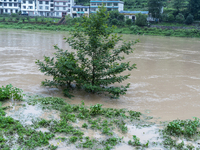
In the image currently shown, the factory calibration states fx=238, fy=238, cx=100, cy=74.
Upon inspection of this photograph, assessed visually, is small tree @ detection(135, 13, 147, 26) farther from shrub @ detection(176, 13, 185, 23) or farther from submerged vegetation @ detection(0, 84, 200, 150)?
submerged vegetation @ detection(0, 84, 200, 150)

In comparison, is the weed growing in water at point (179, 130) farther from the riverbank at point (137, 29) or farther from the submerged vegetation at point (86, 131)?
the riverbank at point (137, 29)

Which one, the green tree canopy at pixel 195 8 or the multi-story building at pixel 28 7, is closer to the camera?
the green tree canopy at pixel 195 8

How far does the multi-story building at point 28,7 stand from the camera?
67.1m

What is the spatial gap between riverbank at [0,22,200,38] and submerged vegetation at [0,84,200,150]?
42781 mm

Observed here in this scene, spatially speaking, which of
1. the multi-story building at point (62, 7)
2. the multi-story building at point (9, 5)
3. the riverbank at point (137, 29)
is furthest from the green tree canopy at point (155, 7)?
the multi-story building at point (9, 5)

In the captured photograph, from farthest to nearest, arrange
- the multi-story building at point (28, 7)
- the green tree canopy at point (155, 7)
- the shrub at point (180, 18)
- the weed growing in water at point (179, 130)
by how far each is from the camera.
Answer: the multi-story building at point (28, 7)
the green tree canopy at point (155, 7)
the shrub at point (180, 18)
the weed growing in water at point (179, 130)

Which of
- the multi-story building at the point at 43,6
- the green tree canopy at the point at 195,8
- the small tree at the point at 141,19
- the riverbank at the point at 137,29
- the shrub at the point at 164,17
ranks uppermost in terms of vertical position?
the multi-story building at the point at 43,6

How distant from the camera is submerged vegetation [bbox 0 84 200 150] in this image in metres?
5.05

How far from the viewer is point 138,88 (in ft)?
36.0

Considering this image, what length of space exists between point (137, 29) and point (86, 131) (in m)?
45.9

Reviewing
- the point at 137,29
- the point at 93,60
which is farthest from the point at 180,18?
the point at 93,60

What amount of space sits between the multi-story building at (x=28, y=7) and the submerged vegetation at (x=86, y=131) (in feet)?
216

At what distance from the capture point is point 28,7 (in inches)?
2657

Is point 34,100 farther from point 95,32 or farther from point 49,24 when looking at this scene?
point 49,24
